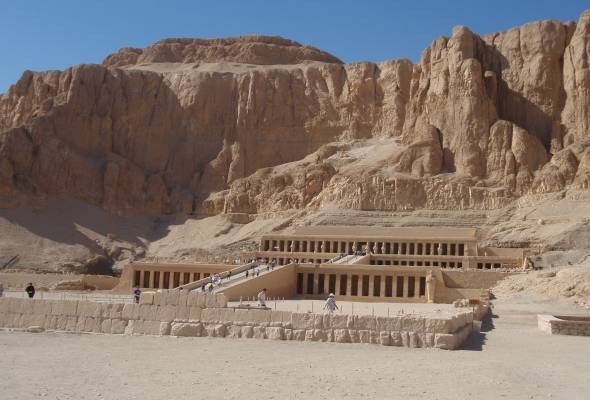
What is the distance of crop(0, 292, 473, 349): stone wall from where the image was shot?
2528 cm

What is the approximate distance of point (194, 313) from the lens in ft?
94.8

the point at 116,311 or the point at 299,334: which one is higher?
the point at 116,311

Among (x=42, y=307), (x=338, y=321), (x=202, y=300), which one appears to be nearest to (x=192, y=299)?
(x=202, y=300)

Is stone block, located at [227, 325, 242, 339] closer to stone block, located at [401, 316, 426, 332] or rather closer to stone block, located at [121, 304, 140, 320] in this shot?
stone block, located at [121, 304, 140, 320]

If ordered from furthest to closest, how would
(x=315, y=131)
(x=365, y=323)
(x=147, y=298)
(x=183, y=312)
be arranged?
(x=315, y=131), (x=147, y=298), (x=183, y=312), (x=365, y=323)

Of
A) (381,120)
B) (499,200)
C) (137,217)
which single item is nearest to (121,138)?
(137,217)

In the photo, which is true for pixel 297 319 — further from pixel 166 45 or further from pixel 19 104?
pixel 166 45

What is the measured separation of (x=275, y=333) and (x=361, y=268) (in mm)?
26988

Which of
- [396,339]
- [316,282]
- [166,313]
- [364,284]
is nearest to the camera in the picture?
[396,339]

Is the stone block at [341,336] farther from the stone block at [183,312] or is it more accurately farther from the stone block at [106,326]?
the stone block at [106,326]

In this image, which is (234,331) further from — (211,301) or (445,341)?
(445,341)

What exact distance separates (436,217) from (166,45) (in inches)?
3072

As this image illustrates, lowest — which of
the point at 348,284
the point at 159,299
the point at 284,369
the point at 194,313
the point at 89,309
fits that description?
the point at 284,369

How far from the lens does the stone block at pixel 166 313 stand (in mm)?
29266
